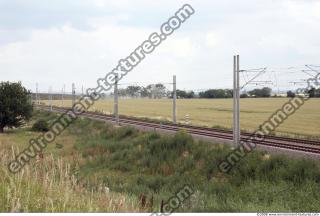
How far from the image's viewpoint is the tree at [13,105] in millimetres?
46062

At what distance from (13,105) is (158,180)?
31.9 meters

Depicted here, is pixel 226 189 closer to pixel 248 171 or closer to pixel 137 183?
pixel 248 171

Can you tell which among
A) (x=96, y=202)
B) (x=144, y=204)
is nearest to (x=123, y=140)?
(x=144, y=204)

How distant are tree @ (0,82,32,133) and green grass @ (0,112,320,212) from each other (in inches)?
762

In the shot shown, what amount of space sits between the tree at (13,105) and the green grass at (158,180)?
1935 centimetres

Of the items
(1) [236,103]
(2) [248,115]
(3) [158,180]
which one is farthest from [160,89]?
(3) [158,180]

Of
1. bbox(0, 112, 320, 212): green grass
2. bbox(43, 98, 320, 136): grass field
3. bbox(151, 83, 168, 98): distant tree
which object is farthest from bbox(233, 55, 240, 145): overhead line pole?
bbox(151, 83, 168, 98): distant tree

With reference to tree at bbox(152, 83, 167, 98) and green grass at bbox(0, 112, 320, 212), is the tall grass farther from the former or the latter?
tree at bbox(152, 83, 167, 98)

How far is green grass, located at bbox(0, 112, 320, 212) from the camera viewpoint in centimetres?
799

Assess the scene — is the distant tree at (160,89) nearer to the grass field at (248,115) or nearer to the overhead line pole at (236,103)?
the grass field at (248,115)

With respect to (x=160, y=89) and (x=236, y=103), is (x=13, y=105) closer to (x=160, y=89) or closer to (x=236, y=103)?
(x=160, y=89)

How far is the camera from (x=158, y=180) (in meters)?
17.8

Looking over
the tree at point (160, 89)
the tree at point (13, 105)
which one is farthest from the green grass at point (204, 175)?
the tree at point (160, 89)

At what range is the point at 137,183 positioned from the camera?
17.9m
